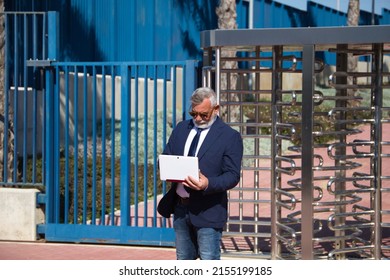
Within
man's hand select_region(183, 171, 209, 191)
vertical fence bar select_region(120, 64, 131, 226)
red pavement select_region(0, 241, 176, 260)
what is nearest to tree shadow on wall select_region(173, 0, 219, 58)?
vertical fence bar select_region(120, 64, 131, 226)

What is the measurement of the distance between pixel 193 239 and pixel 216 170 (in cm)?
58

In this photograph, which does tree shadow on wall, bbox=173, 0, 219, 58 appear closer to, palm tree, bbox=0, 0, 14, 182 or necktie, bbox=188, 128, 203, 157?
palm tree, bbox=0, 0, 14, 182

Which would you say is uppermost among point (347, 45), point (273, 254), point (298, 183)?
point (347, 45)

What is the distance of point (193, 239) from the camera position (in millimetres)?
7715

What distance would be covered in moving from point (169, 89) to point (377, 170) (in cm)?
1087

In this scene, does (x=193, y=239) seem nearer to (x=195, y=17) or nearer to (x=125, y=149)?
(x=125, y=149)

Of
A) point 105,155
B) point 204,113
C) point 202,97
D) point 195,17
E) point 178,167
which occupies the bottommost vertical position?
point 105,155

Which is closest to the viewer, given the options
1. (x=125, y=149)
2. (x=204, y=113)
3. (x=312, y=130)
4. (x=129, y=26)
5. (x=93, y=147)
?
(x=204, y=113)

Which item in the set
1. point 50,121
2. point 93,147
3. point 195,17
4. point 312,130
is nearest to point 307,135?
point 312,130

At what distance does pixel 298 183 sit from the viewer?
398 inches

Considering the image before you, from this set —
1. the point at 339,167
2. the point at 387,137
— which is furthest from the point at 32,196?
the point at 387,137

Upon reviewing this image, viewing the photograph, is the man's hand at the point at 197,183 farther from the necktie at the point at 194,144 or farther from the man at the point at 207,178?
the necktie at the point at 194,144

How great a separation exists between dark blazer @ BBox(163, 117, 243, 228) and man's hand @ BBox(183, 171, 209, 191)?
9 centimetres

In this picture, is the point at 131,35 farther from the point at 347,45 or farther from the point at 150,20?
the point at 347,45
